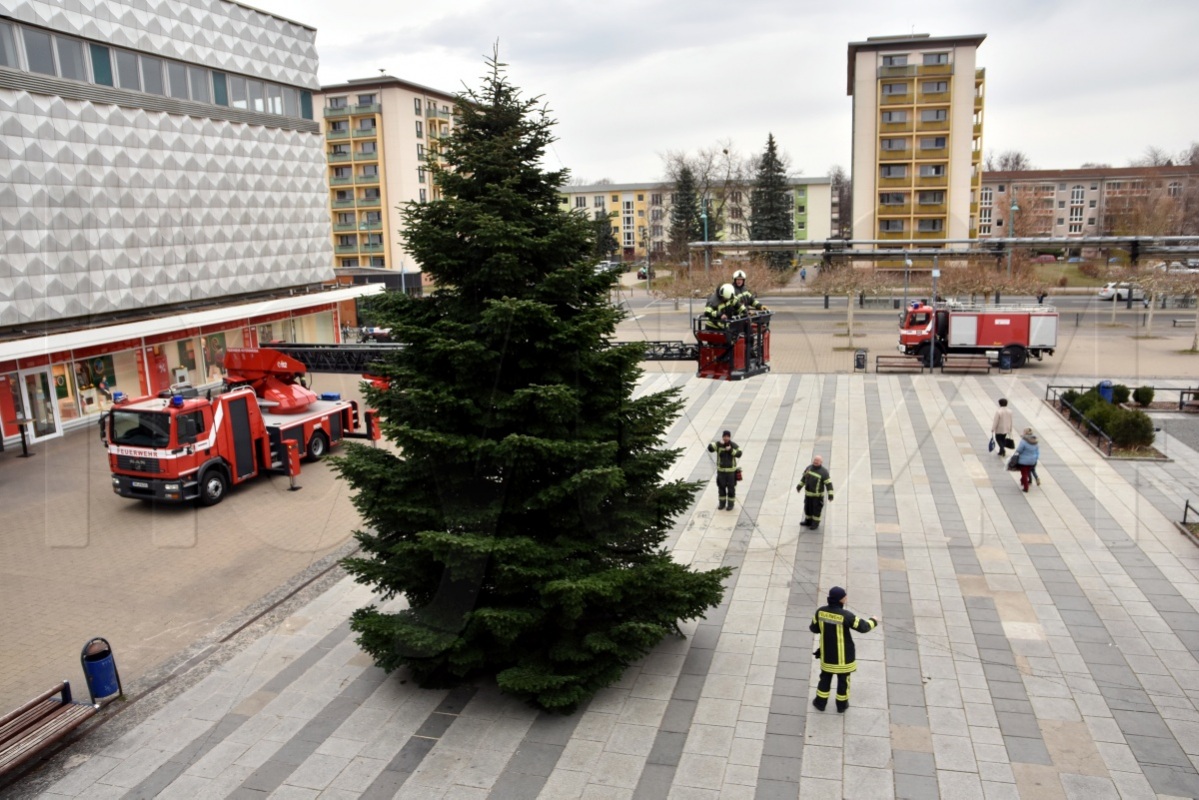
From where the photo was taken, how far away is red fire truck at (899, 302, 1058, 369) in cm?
3362

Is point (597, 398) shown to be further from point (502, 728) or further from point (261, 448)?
point (261, 448)

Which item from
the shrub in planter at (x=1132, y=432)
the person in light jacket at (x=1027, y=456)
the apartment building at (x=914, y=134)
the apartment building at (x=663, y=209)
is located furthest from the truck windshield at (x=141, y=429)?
the apartment building at (x=663, y=209)

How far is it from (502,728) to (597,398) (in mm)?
3848

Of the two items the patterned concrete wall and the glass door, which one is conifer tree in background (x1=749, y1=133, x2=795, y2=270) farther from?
the glass door

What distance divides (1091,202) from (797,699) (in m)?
80.7

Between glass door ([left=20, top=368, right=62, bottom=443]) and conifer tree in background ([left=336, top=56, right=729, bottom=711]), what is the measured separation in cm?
2044

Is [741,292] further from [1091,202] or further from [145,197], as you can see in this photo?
[1091,202]

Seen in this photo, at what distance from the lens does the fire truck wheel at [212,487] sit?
19.0m

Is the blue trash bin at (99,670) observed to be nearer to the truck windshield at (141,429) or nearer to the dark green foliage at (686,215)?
the truck windshield at (141,429)

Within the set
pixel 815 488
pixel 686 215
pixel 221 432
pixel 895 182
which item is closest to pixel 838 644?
pixel 815 488

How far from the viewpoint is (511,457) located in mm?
9555

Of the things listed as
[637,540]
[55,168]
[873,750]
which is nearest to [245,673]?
[637,540]

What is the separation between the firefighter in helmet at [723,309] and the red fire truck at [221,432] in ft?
28.4

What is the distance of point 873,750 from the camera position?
342 inches
